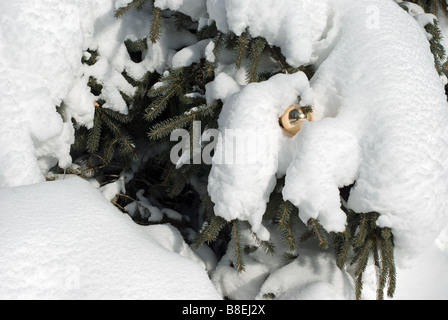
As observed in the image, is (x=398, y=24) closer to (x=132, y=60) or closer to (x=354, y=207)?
(x=354, y=207)

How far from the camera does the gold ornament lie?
6.92ft

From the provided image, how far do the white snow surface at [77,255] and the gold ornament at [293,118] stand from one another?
0.83 metres

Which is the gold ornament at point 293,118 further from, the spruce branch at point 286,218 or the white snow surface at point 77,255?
the white snow surface at point 77,255

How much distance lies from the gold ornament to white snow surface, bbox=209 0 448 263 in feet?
0.13

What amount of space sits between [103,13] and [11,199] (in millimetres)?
1395

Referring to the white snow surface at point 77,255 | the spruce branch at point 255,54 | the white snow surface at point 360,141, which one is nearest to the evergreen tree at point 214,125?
the spruce branch at point 255,54

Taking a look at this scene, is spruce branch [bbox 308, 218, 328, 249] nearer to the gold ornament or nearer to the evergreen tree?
the evergreen tree

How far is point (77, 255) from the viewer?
1.67 m

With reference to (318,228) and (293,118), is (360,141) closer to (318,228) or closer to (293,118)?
(293,118)

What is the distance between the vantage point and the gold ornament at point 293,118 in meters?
2.11

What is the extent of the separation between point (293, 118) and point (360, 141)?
341 mm

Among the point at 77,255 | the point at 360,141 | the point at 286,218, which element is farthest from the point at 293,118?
the point at 77,255

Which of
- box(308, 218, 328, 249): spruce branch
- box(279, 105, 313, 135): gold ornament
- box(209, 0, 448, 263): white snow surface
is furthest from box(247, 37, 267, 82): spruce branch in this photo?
box(308, 218, 328, 249): spruce branch

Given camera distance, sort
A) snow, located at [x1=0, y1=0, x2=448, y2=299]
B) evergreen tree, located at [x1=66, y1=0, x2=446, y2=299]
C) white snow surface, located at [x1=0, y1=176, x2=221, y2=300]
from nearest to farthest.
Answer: white snow surface, located at [x1=0, y1=176, x2=221, y2=300], snow, located at [x1=0, y1=0, x2=448, y2=299], evergreen tree, located at [x1=66, y1=0, x2=446, y2=299]
